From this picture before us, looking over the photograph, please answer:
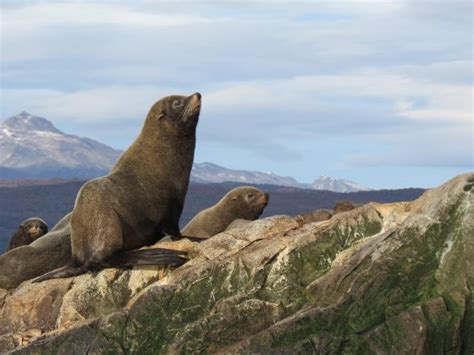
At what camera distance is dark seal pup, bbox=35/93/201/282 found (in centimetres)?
1761

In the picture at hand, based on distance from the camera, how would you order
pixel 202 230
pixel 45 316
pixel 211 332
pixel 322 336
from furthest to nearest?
1. pixel 202 230
2. pixel 45 316
3. pixel 211 332
4. pixel 322 336

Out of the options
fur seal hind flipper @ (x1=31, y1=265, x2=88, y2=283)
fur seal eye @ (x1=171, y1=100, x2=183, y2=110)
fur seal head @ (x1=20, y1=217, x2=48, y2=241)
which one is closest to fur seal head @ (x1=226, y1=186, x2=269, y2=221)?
fur seal head @ (x1=20, y1=217, x2=48, y2=241)

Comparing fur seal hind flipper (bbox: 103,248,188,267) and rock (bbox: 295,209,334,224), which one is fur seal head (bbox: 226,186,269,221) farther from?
fur seal hind flipper (bbox: 103,248,188,267)

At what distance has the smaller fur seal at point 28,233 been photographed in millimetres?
23708

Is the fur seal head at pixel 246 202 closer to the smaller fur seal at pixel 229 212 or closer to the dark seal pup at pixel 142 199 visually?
the smaller fur seal at pixel 229 212

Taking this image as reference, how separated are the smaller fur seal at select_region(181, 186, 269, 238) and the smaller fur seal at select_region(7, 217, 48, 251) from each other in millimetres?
2986

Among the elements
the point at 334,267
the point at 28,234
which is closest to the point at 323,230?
the point at 334,267

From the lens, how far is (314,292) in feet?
47.4

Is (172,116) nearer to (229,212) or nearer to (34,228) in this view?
(229,212)

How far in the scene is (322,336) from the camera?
13.8 meters

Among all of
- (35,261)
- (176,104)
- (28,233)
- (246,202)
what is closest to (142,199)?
(176,104)

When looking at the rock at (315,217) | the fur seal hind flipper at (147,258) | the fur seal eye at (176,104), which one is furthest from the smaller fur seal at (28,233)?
the rock at (315,217)

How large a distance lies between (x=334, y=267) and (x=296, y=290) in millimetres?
556

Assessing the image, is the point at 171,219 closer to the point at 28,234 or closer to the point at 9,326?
the point at 9,326
